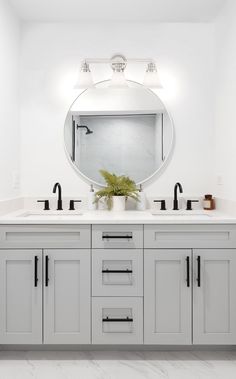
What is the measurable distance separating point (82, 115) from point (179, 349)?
1.80 meters

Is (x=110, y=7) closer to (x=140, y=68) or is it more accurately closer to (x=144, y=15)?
(x=144, y=15)

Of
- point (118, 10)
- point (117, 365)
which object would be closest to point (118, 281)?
point (117, 365)

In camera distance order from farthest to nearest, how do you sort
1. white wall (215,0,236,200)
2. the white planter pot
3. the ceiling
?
1. the white planter pot
2. the ceiling
3. white wall (215,0,236,200)

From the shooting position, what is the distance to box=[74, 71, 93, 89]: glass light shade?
2.97 m

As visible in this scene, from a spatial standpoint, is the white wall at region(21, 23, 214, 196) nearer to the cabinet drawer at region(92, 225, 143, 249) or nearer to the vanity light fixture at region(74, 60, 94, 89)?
the vanity light fixture at region(74, 60, 94, 89)

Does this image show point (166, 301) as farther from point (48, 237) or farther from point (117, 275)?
point (48, 237)

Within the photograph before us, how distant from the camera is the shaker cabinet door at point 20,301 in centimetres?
241

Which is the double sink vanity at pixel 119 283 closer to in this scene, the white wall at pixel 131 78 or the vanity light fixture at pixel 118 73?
the white wall at pixel 131 78

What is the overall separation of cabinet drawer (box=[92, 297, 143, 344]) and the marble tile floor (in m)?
0.12

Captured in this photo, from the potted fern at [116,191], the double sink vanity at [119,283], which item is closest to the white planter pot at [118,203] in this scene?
the potted fern at [116,191]

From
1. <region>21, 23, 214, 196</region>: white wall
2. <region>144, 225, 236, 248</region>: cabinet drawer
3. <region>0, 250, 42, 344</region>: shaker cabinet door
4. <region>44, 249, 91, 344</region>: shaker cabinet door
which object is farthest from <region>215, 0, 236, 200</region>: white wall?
<region>0, 250, 42, 344</region>: shaker cabinet door

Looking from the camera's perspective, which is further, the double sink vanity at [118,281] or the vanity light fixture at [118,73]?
the vanity light fixture at [118,73]

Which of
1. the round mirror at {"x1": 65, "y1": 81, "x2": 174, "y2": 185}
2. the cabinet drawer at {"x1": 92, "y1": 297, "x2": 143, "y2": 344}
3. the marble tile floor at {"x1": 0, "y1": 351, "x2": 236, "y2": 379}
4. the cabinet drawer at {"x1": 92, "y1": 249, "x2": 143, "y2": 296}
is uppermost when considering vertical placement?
the round mirror at {"x1": 65, "y1": 81, "x2": 174, "y2": 185}

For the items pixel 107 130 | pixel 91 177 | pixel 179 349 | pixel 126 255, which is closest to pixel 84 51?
pixel 107 130
